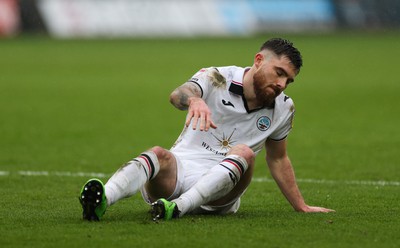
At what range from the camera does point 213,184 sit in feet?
22.6

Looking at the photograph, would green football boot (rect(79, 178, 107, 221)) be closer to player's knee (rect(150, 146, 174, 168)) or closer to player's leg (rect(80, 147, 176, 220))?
player's leg (rect(80, 147, 176, 220))

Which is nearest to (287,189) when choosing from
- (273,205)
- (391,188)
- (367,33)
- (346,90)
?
(273,205)

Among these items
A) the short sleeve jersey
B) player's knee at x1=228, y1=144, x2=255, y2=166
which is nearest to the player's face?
the short sleeve jersey

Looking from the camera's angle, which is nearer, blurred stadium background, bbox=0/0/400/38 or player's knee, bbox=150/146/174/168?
player's knee, bbox=150/146/174/168

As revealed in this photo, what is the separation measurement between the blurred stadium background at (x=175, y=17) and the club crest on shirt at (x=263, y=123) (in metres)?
36.2

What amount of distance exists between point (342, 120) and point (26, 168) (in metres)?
8.14

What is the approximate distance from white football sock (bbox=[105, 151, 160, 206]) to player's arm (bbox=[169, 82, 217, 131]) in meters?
0.43

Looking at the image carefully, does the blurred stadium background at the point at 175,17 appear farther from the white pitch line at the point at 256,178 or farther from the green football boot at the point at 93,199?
the green football boot at the point at 93,199

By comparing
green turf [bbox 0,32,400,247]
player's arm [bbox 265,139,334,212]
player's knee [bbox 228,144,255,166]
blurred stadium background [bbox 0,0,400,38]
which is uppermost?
player's knee [bbox 228,144,255,166]

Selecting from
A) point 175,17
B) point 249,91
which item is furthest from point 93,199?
point 175,17

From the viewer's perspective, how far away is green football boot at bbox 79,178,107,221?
21.1 ft

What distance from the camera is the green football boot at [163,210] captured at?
22.2ft

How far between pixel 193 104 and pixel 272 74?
0.79 m

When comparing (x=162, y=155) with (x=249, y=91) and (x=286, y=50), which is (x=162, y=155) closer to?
(x=249, y=91)
